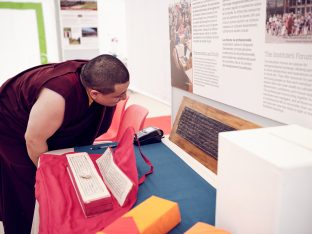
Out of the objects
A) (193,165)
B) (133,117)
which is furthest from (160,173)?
(133,117)

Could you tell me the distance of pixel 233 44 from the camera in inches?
41.3

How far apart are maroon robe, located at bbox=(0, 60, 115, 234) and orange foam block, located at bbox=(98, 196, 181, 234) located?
0.65m

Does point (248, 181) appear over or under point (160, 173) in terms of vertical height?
over

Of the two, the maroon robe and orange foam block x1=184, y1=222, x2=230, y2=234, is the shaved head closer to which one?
the maroon robe

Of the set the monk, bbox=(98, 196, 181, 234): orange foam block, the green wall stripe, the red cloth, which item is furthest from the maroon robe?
the green wall stripe

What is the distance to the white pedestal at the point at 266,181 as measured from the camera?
21.1 inches

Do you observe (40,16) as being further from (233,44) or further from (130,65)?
(233,44)

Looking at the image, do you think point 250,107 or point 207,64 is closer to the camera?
point 250,107

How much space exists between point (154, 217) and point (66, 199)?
0.29m

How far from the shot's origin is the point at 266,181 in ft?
1.84

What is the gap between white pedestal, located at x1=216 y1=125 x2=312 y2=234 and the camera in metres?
0.54

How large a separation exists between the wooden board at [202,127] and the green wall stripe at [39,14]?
8.54 ft

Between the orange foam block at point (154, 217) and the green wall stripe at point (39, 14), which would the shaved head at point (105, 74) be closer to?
the orange foam block at point (154, 217)

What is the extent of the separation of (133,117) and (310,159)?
1387 mm
